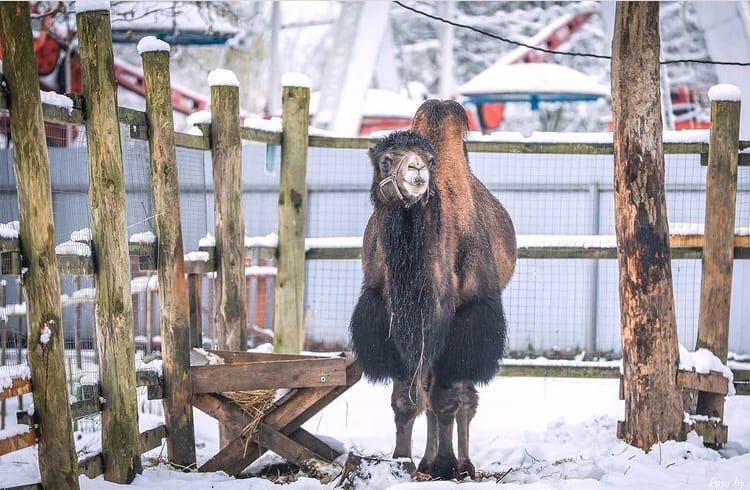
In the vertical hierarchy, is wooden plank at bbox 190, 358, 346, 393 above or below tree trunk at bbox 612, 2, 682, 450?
below

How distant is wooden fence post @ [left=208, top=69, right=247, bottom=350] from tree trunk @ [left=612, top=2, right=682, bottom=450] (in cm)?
241

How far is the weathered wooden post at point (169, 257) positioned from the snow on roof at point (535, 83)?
9.58 meters

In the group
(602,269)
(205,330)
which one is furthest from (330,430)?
(602,269)

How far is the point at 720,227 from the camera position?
6.66 meters

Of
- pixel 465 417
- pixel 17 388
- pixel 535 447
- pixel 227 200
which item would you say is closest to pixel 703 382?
pixel 535 447

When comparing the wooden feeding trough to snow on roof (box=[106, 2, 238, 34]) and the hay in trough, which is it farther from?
snow on roof (box=[106, 2, 238, 34])

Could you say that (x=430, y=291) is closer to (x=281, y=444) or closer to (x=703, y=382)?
(x=281, y=444)

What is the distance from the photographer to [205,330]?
1015 cm

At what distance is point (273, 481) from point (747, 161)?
3.83m

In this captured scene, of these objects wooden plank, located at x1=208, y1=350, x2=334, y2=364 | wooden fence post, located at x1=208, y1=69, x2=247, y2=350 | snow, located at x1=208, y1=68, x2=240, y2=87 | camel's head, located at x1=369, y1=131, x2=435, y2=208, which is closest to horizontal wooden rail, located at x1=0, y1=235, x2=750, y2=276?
wooden fence post, located at x1=208, y1=69, x2=247, y2=350

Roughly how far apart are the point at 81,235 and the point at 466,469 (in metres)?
2.61

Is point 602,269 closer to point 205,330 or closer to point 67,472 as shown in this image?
point 205,330

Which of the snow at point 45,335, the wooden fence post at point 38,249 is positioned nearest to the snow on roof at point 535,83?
the wooden fence post at point 38,249

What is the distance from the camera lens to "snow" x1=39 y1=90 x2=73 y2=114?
4809 millimetres
